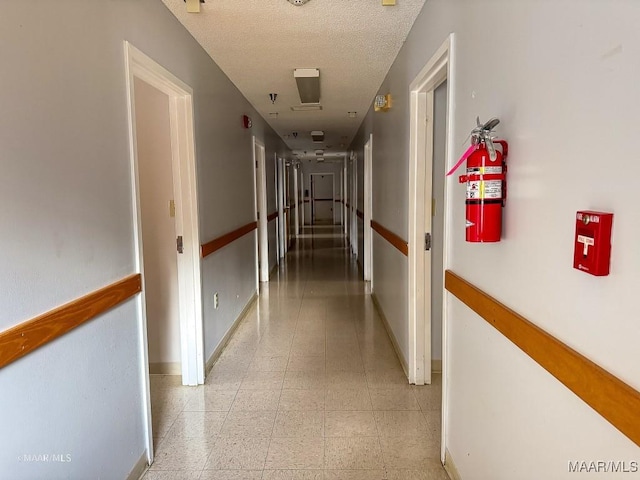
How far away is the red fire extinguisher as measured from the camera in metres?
1.32

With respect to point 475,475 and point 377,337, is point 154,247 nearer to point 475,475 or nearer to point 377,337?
point 377,337

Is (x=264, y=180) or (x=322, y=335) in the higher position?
(x=264, y=180)

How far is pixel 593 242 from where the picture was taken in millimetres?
882

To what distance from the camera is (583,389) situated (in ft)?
3.13

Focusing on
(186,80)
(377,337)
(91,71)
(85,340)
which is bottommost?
(377,337)

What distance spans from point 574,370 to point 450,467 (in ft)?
4.17

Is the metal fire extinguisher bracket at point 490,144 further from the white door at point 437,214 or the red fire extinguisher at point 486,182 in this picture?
the white door at point 437,214

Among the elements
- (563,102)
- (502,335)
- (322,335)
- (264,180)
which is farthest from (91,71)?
(264,180)

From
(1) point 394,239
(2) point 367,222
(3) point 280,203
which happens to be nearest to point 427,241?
(1) point 394,239

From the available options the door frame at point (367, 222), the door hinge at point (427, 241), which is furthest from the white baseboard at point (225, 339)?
the door frame at point (367, 222)

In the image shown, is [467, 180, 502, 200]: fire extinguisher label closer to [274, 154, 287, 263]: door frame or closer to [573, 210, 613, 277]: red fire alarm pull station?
[573, 210, 613, 277]: red fire alarm pull station

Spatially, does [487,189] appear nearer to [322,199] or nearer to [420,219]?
[420,219]

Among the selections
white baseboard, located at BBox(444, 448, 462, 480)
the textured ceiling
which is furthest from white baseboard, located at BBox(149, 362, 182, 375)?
the textured ceiling

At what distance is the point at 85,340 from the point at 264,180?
470 cm
